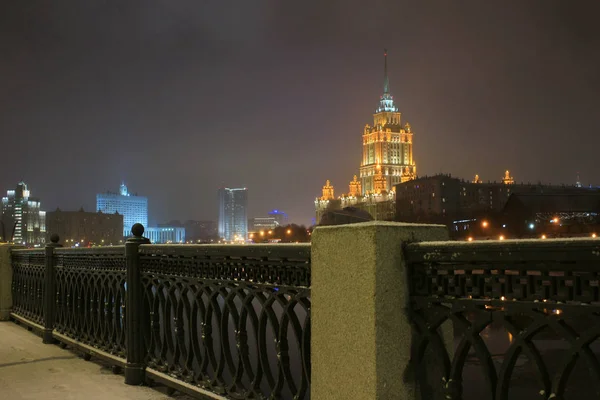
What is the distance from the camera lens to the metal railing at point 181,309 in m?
3.67

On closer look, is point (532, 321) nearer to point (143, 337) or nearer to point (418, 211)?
point (143, 337)

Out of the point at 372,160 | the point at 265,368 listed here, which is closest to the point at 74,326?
the point at 265,368

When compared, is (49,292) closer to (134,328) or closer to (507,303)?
(134,328)

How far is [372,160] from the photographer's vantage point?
175500mm

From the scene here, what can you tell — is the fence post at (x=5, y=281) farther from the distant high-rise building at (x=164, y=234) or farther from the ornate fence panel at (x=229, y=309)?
the distant high-rise building at (x=164, y=234)

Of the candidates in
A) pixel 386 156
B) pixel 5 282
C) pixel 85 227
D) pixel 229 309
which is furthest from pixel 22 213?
pixel 386 156

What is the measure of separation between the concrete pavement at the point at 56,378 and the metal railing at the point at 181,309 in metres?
0.15

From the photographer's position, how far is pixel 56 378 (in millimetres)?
5922

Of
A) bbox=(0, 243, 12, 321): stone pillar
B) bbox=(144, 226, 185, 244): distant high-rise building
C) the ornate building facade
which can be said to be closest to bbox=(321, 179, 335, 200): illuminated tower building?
the ornate building facade

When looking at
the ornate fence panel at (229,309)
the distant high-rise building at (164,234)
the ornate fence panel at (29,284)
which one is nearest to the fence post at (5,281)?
the ornate fence panel at (29,284)

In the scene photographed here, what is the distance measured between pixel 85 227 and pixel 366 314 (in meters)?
159

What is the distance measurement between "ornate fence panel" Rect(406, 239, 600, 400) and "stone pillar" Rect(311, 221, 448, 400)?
0.27 ft

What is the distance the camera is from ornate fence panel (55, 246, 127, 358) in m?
6.19

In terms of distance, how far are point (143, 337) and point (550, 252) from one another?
165 inches
